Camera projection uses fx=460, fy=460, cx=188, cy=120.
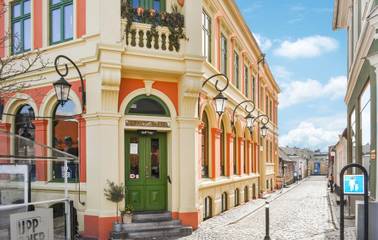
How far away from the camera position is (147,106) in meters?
13.4

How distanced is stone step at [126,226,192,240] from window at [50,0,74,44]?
6080mm

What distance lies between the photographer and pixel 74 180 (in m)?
13.6

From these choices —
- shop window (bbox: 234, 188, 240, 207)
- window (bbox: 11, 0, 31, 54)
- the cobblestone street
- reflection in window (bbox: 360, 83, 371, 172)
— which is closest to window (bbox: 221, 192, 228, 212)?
the cobblestone street

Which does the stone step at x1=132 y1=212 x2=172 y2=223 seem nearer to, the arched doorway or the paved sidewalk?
the arched doorway

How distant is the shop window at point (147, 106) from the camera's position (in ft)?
43.0

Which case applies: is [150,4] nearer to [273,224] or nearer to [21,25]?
[21,25]

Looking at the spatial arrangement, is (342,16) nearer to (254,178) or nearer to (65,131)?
(254,178)

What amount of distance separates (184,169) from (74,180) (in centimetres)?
327

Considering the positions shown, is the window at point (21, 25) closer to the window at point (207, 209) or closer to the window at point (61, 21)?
the window at point (61, 21)

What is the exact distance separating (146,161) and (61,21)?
497cm

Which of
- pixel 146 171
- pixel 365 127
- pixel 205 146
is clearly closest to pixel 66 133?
pixel 146 171

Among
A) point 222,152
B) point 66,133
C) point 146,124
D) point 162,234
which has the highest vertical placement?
point 146,124

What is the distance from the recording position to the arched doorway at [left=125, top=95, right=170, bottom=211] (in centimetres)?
1316

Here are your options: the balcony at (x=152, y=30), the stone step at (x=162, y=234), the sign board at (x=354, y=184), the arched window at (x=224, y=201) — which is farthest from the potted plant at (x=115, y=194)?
the arched window at (x=224, y=201)
